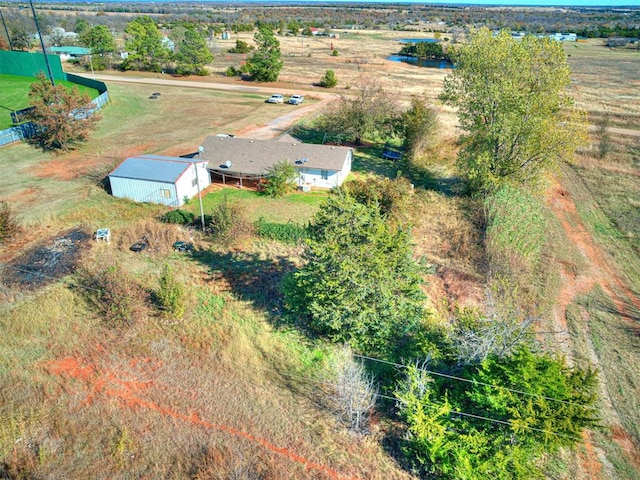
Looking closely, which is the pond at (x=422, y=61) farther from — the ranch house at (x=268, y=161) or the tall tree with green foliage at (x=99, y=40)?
the ranch house at (x=268, y=161)

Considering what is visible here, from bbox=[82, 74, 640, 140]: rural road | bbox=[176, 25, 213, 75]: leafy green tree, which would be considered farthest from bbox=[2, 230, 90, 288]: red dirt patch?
bbox=[176, 25, 213, 75]: leafy green tree

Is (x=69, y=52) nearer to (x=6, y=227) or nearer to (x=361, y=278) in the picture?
(x=6, y=227)

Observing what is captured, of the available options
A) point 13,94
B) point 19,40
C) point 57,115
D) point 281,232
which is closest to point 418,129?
point 281,232

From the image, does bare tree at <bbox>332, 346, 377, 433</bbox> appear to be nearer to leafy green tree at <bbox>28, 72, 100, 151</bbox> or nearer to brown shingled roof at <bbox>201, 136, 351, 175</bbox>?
brown shingled roof at <bbox>201, 136, 351, 175</bbox>

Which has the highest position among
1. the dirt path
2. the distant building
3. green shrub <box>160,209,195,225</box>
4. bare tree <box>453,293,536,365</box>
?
the distant building

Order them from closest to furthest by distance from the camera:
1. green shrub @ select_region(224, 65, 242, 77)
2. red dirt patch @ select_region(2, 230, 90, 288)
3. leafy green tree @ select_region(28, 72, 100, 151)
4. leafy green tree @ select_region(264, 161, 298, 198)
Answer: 1. red dirt patch @ select_region(2, 230, 90, 288)
2. leafy green tree @ select_region(264, 161, 298, 198)
3. leafy green tree @ select_region(28, 72, 100, 151)
4. green shrub @ select_region(224, 65, 242, 77)

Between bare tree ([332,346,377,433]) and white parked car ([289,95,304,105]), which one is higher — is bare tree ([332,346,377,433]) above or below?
below

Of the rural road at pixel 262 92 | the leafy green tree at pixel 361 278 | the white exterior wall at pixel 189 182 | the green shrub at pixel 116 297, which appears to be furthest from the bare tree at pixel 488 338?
the rural road at pixel 262 92

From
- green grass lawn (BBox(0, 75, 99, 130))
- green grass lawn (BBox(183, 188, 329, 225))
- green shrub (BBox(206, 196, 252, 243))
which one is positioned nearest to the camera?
green shrub (BBox(206, 196, 252, 243))
